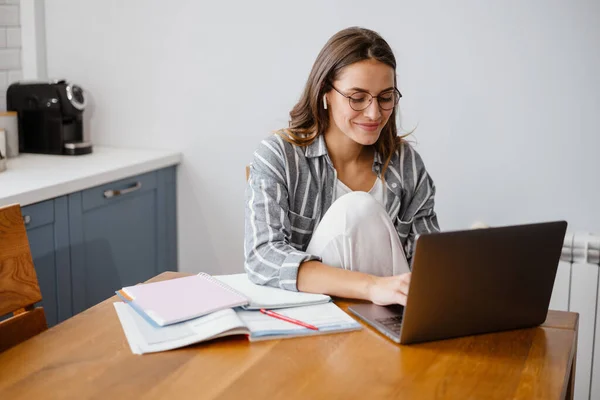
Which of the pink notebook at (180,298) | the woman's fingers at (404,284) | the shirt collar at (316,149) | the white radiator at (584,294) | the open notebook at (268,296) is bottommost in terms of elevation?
the white radiator at (584,294)

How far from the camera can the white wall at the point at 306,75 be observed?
2.52 metres

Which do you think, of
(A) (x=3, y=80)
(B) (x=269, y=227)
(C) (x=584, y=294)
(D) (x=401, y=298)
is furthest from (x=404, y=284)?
(A) (x=3, y=80)

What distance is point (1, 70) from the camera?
3.06 metres

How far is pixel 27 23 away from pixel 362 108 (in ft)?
6.12

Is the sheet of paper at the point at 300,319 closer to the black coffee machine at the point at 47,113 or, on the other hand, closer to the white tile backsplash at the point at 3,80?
the black coffee machine at the point at 47,113

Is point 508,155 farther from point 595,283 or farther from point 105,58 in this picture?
point 105,58

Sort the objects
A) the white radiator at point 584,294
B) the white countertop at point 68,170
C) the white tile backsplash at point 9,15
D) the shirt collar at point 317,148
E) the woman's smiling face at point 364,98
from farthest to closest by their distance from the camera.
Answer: the white tile backsplash at point 9,15 < the white radiator at point 584,294 < the white countertop at point 68,170 < the shirt collar at point 317,148 < the woman's smiling face at point 364,98

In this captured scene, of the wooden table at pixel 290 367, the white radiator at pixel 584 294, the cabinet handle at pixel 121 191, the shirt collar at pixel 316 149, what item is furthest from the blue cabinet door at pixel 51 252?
the white radiator at pixel 584 294

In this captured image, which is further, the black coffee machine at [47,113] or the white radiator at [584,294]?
the black coffee machine at [47,113]

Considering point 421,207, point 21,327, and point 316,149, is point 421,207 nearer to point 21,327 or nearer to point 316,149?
point 316,149

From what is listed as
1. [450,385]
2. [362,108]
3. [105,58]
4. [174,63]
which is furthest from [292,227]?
[105,58]

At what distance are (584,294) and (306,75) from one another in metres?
1.25

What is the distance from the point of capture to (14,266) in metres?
1.44

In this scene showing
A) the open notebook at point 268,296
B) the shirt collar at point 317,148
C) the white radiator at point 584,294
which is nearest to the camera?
the open notebook at point 268,296
